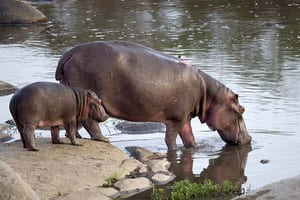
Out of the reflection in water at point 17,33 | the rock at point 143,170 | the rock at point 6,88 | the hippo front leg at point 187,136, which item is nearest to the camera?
the rock at point 143,170

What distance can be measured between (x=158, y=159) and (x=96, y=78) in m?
1.00

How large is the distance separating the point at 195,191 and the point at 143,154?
1523 mm

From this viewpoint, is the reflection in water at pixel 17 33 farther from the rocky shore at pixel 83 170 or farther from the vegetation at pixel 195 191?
the vegetation at pixel 195 191

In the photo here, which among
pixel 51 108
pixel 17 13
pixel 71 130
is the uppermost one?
pixel 51 108

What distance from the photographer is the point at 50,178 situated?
7.18 meters

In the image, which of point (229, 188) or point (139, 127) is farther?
point (139, 127)

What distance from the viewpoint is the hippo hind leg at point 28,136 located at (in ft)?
25.4

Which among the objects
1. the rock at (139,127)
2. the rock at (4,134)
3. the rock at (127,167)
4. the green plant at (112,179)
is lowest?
the rock at (139,127)

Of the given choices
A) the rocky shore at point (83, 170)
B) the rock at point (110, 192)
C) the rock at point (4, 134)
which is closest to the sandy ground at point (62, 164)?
the rocky shore at point (83, 170)

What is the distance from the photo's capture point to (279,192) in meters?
5.87

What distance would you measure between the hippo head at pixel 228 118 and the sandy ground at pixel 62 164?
1541 millimetres

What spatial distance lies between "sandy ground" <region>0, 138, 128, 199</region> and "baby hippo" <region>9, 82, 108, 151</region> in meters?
0.16

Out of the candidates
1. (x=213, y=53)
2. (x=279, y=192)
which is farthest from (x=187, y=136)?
(x=213, y=53)

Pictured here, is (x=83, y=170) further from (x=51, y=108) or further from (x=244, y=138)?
(x=244, y=138)
